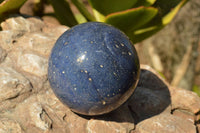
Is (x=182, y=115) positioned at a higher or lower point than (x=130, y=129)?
lower

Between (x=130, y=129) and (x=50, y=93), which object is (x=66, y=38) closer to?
(x=50, y=93)

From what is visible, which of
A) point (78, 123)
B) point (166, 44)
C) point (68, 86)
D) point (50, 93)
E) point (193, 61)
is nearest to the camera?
point (68, 86)

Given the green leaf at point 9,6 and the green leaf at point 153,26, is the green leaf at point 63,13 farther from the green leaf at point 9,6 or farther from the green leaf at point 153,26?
the green leaf at point 153,26

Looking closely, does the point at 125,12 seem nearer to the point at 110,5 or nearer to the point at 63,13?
the point at 110,5

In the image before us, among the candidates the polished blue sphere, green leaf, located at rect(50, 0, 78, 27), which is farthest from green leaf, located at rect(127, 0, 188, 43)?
the polished blue sphere

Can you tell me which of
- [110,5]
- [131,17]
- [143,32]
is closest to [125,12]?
[131,17]

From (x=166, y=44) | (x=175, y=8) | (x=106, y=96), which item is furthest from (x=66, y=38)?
(x=166, y=44)

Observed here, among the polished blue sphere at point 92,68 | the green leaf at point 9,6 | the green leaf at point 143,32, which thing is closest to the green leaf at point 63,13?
the green leaf at point 9,6
